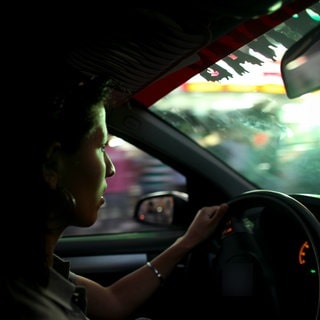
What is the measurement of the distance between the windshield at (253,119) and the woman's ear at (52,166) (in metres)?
1.13

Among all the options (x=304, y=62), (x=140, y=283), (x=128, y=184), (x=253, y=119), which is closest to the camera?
(x=304, y=62)

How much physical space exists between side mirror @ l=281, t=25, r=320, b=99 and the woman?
0.64m

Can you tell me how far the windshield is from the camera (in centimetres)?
253

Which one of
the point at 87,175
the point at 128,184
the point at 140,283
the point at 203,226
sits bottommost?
the point at 128,184

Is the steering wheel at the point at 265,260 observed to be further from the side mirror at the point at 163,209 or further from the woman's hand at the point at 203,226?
the side mirror at the point at 163,209

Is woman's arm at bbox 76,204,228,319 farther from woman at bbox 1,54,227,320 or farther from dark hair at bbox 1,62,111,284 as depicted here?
dark hair at bbox 1,62,111,284

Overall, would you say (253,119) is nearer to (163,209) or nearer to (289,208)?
(163,209)

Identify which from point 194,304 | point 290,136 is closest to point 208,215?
point 194,304

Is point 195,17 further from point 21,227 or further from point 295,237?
point 295,237

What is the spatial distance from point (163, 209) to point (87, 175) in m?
1.87

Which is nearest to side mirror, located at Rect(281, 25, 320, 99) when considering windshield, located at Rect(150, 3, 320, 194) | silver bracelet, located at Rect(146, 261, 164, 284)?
windshield, located at Rect(150, 3, 320, 194)

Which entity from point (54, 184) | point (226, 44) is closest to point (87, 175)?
point (54, 184)

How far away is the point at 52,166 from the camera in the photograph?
56.5 inches

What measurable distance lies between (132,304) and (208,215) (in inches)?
19.0
